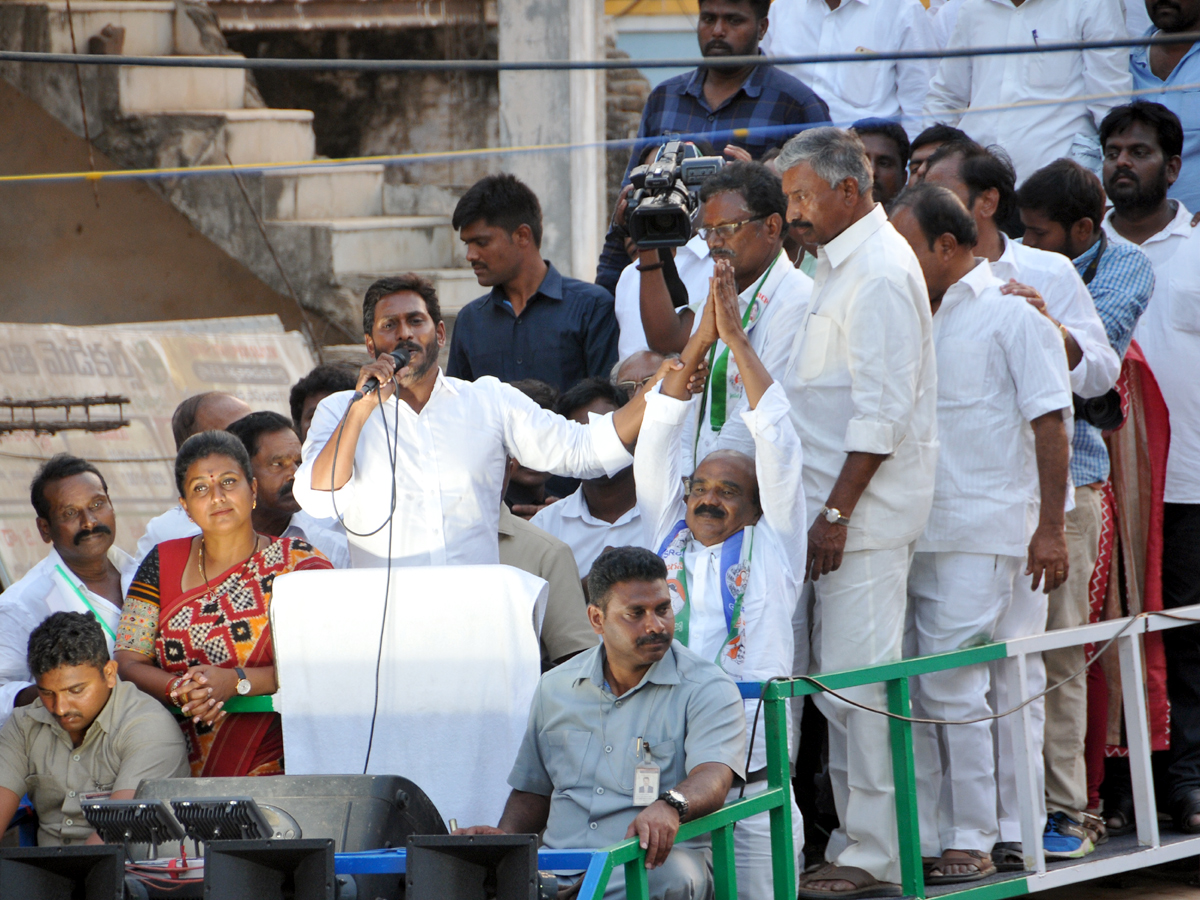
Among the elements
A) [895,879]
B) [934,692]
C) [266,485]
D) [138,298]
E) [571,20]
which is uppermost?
[571,20]

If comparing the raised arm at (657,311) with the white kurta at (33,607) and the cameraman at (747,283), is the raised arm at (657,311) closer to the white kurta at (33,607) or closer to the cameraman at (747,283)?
the cameraman at (747,283)

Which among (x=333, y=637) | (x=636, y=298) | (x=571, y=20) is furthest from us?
(x=571, y=20)

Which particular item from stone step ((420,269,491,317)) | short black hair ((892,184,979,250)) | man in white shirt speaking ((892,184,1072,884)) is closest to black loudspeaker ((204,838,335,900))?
man in white shirt speaking ((892,184,1072,884))

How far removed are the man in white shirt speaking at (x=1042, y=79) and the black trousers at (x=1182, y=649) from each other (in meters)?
1.83

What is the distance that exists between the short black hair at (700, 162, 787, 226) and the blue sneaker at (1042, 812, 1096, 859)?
197 cm

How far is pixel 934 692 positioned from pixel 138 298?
6.03 metres

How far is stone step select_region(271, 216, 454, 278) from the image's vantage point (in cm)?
896

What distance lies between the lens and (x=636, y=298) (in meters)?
5.67

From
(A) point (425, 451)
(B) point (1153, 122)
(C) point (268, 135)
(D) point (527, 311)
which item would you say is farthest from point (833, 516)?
(C) point (268, 135)

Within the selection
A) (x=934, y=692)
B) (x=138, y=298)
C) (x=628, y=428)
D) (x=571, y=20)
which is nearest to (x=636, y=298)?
(x=628, y=428)

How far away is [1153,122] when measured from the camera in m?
5.70

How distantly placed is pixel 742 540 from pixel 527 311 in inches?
74.6

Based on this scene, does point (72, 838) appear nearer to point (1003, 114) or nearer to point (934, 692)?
point (934, 692)

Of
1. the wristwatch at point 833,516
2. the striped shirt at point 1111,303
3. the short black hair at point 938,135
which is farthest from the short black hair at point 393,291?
the short black hair at point 938,135
